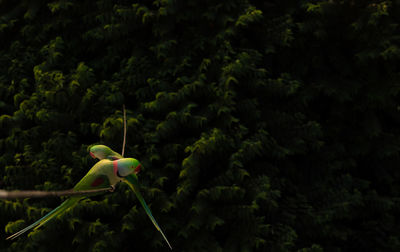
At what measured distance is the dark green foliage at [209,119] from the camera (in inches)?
119

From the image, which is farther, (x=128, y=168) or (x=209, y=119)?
(x=209, y=119)

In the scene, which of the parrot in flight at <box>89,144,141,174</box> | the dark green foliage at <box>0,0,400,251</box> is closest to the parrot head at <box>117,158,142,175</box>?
the parrot in flight at <box>89,144,141,174</box>

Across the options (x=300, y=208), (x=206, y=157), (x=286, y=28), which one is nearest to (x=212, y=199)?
(x=206, y=157)

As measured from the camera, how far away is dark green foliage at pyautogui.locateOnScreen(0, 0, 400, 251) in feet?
9.89

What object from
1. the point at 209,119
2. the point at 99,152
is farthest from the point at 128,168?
the point at 209,119

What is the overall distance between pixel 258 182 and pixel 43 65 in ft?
6.47

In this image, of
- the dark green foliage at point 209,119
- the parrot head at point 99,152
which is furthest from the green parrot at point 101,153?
the dark green foliage at point 209,119

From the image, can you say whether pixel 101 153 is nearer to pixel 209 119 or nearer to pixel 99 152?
pixel 99 152

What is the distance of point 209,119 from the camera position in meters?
3.29

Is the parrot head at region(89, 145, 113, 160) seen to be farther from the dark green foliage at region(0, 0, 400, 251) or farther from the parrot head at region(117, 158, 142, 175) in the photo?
the dark green foliage at region(0, 0, 400, 251)

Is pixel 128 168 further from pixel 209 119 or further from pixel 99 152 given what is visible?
pixel 209 119

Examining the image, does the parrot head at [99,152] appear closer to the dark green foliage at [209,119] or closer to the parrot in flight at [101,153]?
the parrot in flight at [101,153]

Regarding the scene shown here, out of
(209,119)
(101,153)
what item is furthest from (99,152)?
(209,119)

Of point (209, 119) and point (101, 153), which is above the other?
point (101, 153)
